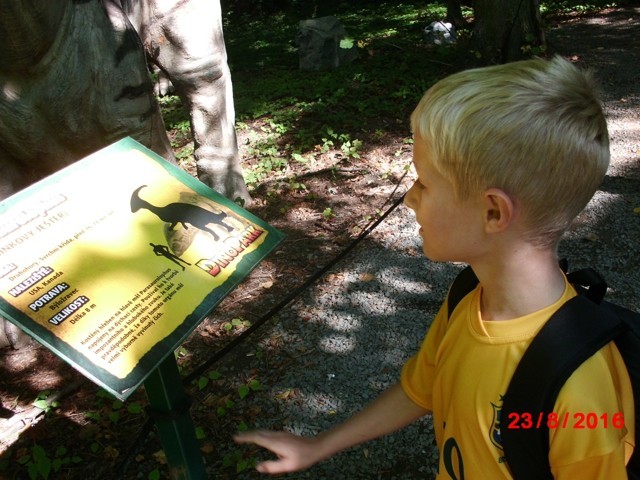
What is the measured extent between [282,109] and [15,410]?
4.16m

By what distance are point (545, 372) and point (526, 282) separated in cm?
21

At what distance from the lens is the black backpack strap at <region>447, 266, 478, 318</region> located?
1.30 metres

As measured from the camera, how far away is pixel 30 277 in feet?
4.24

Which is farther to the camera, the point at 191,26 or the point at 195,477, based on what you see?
the point at 191,26

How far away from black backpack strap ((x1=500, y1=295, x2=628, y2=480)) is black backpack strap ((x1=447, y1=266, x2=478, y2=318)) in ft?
0.92

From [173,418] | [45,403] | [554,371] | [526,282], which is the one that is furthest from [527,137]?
[45,403]

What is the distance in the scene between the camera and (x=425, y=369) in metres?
1.34

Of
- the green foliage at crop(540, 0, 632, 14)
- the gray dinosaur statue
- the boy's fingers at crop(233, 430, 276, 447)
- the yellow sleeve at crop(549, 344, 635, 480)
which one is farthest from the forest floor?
the green foliage at crop(540, 0, 632, 14)

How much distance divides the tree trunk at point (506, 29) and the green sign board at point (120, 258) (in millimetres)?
5127

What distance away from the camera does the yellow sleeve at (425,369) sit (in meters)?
1.33

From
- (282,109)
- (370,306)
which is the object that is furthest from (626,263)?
(282,109)

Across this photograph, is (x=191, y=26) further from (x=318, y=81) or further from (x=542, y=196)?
(x=318, y=81)

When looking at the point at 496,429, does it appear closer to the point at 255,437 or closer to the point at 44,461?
the point at 255,437
